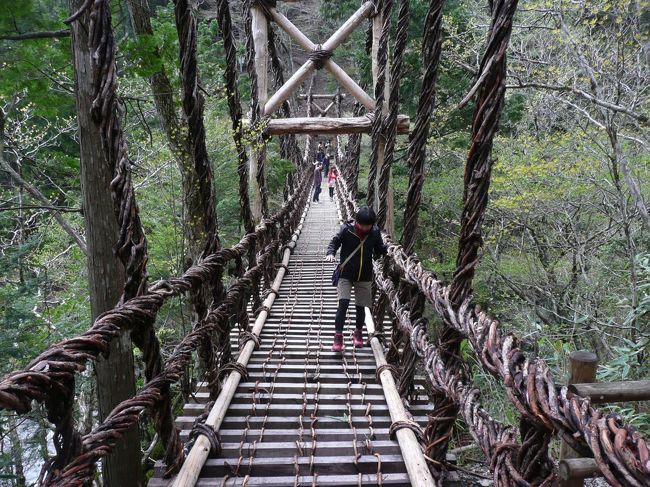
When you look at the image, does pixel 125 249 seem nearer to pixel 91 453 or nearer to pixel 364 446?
pixel 91 453

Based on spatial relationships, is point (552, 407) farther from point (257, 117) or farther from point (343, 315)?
point (257, 117)

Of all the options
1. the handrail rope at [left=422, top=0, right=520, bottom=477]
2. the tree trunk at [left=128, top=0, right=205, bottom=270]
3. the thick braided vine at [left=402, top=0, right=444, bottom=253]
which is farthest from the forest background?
the handrail rope at [left=422, top=0, right=520, bottom=477]

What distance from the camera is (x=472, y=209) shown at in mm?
1469

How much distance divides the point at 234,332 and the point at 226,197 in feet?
13.5

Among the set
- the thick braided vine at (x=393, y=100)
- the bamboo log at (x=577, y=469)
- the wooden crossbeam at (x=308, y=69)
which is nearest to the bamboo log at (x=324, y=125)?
the wooden crossbeam at (x=308, y=69)

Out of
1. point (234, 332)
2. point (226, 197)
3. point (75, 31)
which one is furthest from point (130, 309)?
point (226, 197)

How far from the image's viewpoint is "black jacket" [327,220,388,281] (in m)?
3.27

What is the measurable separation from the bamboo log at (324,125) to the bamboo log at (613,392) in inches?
201

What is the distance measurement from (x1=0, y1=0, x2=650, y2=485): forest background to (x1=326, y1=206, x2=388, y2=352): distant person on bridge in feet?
6.64

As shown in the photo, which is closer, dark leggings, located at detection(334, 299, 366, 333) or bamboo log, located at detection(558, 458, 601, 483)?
bamboo log, located at detection(558, 458, 601, 483)

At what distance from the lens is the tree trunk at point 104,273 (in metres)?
2.79

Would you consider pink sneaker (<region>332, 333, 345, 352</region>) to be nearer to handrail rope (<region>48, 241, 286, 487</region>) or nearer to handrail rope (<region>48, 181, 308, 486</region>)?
handrail rope (<region>48, 181, 308, 486</region>)

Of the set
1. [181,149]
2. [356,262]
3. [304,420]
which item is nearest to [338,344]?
[356,262]

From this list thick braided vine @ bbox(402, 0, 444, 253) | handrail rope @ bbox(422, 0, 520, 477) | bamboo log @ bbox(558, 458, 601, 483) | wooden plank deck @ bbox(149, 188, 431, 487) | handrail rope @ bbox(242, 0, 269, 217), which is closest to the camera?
handrail rope @ bbox(422, 0, 520, 477)
